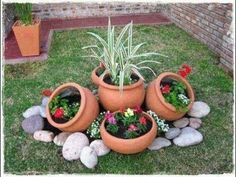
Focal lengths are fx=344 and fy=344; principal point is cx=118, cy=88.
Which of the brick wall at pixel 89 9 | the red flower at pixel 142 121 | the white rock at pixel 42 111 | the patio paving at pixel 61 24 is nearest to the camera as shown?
the red flower at pixel 142 121

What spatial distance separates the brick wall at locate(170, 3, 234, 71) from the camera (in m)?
4.25

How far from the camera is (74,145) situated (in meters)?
3.03

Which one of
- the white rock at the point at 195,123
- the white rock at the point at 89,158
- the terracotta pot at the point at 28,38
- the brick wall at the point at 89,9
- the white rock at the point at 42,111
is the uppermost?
the brick wall at the point at 89,9

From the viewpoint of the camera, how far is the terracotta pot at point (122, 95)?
10.3 ft

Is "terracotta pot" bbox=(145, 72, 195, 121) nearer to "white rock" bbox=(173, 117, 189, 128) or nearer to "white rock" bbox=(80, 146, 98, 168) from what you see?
"white rock" bbox=(173, 117, 189, 128)

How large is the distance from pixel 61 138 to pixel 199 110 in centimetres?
140

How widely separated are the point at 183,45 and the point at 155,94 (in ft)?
7.43

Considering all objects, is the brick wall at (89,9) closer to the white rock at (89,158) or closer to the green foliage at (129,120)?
the green foliage at (129,120)

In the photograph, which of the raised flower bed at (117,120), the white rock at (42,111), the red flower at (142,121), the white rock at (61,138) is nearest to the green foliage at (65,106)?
the raised flower bed at (117,120)

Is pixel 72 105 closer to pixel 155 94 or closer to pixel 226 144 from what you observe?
pixel 155 94

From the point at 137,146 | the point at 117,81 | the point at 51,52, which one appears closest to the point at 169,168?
the point at 137,146

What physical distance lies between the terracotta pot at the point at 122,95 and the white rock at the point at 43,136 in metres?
0.60

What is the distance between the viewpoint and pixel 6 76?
14.6ft

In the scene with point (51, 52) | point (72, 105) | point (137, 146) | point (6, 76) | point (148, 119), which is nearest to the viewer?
point (137, 146)
